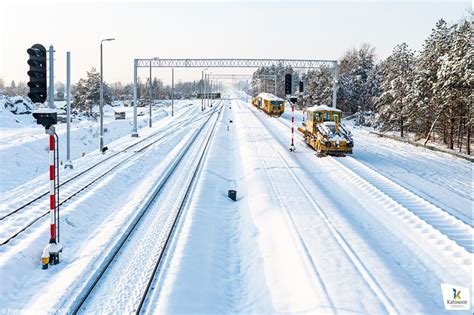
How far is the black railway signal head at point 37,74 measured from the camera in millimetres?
9633

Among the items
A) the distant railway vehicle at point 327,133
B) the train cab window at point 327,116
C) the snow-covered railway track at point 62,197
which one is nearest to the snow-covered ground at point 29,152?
the snow-covered railway track at point 62,197

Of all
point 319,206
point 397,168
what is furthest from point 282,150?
point 319,206

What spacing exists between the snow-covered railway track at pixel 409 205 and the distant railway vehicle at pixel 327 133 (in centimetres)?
400

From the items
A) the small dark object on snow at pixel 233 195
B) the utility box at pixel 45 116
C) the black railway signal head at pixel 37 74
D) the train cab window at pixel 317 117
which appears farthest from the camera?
the train cab window at pixel 317 117

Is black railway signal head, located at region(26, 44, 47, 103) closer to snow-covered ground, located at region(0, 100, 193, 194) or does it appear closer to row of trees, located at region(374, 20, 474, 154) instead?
snow-covered ground, located at region(0, 100, 193, 194)

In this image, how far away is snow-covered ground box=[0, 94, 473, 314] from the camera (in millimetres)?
8859

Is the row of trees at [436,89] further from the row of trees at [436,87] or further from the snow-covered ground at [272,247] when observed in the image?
the snow-covered ground at [272,247]

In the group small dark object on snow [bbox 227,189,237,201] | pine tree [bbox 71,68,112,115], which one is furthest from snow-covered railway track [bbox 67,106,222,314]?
pine tree [bbox 71,68,112,115]

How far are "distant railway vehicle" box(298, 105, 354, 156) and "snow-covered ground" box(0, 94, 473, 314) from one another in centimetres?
448

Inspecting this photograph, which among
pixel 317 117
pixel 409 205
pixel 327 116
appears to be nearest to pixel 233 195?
pixel 409 205

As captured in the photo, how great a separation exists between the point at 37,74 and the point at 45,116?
3.64 feet

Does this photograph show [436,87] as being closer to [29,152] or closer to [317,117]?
[317,117]

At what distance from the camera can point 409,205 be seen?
1538cm

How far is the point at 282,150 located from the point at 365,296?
21.2m
